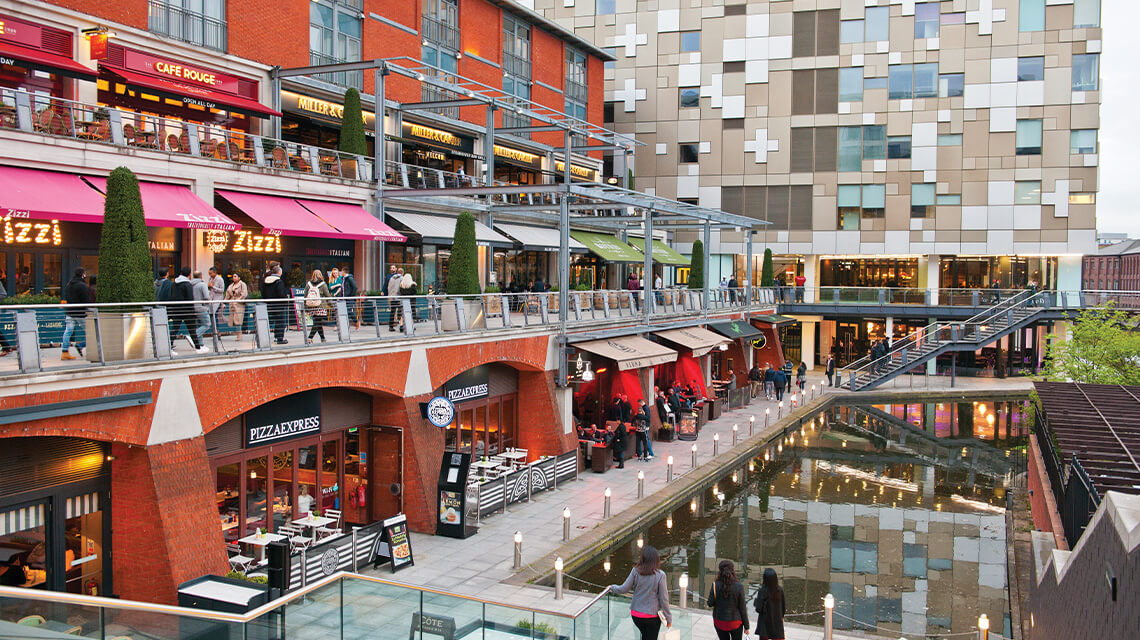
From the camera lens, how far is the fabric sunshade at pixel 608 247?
132 feet

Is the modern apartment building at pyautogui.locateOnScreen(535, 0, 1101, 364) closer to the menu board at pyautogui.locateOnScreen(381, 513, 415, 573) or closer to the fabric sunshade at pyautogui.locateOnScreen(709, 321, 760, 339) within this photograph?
the fabric sunshade at pyautogui.locateOnScreen(709, 321, 760, 339)

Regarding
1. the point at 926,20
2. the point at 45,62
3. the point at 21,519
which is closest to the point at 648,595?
the point at 21,519

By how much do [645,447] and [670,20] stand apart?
37.7 m

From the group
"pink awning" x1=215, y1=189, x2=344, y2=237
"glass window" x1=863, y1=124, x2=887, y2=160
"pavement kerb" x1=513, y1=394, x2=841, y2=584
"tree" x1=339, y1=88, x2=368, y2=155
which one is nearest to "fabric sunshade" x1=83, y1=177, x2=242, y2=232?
"pink awning" x1=215, y1=189, x2=344, y2=237

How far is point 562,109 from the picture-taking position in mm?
44781

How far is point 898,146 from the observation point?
51594 millimetres

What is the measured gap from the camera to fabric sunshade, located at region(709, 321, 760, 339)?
1387 inches

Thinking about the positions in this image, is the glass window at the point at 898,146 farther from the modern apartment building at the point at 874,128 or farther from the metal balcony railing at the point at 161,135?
the metal balcony railing at the point at 161,135

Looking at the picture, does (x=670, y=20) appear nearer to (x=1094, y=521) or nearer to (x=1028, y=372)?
(x=1028, y=372)

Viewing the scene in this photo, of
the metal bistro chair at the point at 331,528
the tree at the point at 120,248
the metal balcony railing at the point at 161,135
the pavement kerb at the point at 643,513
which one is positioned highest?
the metal balcony railing at the point at 161,135

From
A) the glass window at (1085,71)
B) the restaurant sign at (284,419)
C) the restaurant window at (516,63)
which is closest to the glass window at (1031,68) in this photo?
the glass window at (1085,71)

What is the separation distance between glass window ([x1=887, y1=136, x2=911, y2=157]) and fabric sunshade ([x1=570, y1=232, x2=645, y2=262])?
17421mm

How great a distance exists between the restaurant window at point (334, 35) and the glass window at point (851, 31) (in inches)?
1274

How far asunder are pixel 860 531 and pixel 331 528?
37.1 ft
